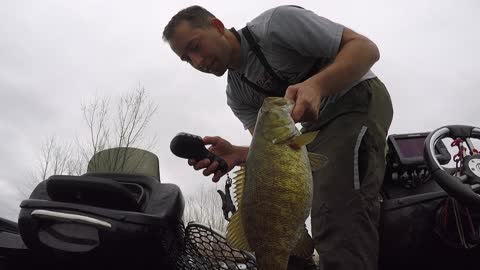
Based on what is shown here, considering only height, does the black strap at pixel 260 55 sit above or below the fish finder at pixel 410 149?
above

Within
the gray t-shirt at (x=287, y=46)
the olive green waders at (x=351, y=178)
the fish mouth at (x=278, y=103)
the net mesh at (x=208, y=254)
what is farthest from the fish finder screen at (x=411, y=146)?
the net mesh at (x=208, y=254)

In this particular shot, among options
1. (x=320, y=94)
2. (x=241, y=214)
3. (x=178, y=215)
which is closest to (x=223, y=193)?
A: (x=178, y=215)

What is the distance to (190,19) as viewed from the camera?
2908 millimetres

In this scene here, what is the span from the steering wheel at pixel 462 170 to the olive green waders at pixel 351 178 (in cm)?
25

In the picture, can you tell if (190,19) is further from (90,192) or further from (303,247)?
(303,247)

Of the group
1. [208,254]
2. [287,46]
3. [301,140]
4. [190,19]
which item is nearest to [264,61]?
[287,46]

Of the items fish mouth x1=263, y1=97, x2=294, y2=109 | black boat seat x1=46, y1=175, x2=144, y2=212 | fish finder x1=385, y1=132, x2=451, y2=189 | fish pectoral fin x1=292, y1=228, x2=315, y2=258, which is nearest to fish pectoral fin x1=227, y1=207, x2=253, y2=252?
fish pectoral fin x1=292, y1=228, x2=315, y2=258

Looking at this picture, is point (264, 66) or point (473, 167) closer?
point (473, 167)

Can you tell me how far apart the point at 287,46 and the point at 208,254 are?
1.26 metres

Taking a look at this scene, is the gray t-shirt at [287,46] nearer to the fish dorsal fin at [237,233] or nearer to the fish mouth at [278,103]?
the fish mouth at [278,103]

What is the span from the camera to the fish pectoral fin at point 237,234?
5.24 feet

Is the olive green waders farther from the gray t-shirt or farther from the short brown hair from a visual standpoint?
the short brown hair

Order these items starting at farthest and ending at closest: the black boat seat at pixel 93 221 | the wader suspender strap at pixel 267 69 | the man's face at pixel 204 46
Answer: the man's face at pixel 204 46 < the wader suspender strap at pixel 267 69 < the black boat seat at pixel 93 221

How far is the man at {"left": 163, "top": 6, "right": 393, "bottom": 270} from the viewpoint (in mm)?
1853
